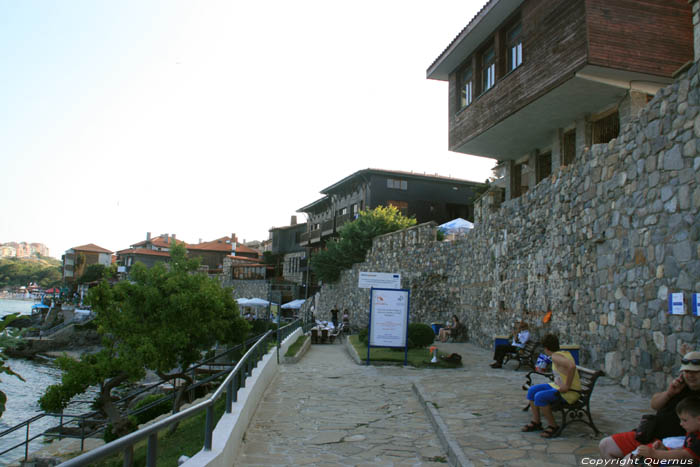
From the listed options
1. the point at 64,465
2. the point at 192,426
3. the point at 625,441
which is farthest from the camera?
the point at 192,426

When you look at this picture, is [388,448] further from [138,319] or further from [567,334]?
[138,319]

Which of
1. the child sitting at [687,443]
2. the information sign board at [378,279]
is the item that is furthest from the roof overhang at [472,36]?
the child sitting at [687,443]

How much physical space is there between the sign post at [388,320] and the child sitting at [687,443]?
976 centimetres

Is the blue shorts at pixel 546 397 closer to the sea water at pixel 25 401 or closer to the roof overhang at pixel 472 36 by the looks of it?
the sea water at pixel 25 401

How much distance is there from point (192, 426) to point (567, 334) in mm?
7866

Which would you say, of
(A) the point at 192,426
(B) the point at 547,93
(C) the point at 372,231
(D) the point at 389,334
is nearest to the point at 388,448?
(A) the point at 192,426

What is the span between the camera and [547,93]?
44.5ft

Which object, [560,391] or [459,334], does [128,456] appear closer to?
[560,391]

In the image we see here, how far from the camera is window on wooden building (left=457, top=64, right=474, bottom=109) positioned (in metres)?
17.7

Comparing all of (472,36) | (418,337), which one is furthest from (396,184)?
(418,337)

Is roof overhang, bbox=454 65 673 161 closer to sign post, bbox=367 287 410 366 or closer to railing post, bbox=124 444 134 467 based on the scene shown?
sign post, bbox=367 287 410 366

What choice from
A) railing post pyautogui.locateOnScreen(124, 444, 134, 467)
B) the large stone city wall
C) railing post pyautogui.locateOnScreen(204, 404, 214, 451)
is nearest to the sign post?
the large stone city wall

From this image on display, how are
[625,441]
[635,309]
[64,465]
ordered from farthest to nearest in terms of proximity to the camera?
[635,309] → [625,441] → [64,465]

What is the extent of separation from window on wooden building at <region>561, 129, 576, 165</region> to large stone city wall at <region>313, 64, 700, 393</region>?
2.59m
